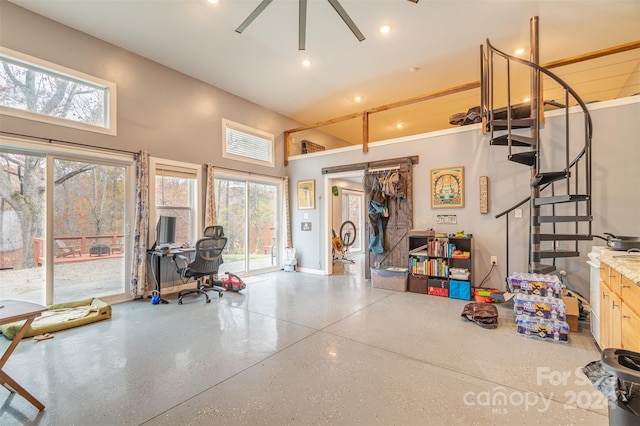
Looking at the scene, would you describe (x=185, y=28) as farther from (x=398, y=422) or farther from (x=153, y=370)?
(x=398, y=422)

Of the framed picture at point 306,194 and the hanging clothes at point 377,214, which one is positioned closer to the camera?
the hanging clothes at point 377,214

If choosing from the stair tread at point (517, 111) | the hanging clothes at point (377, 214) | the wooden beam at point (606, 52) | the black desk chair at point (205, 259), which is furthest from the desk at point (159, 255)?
the wooden beam at point (606, 52)

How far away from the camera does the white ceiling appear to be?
3.43 meters

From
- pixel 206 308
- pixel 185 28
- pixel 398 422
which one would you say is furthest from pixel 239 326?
pixel 185 28

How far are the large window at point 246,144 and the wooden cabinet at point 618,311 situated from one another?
225 inches

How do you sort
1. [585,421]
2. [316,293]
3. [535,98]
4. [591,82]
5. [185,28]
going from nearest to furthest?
1. [585,421]
2. [535,98]
3. [185,28]
4. [316,293]
5. [591,82]

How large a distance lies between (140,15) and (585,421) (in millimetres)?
5847

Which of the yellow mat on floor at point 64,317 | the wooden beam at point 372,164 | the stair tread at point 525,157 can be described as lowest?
the yellow mat on floor at point 64,317

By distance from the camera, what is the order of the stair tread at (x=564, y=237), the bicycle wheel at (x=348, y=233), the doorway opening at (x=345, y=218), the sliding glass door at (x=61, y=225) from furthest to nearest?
1. the bicycle wheel at (x=348, y=233)
2. the doorway opening at (x=345, y=218)
3. the sliding glass door at (x=61, y=225)
4. the stair tread at (x=564, y=237)

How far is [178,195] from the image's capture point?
4.90m

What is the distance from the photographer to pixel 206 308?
3885 mm

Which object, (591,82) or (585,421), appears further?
(591,82)

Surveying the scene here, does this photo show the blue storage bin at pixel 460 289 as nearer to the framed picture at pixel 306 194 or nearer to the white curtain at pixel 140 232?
the framed picture at pixel 306 194

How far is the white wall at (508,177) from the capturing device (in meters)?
3.50
